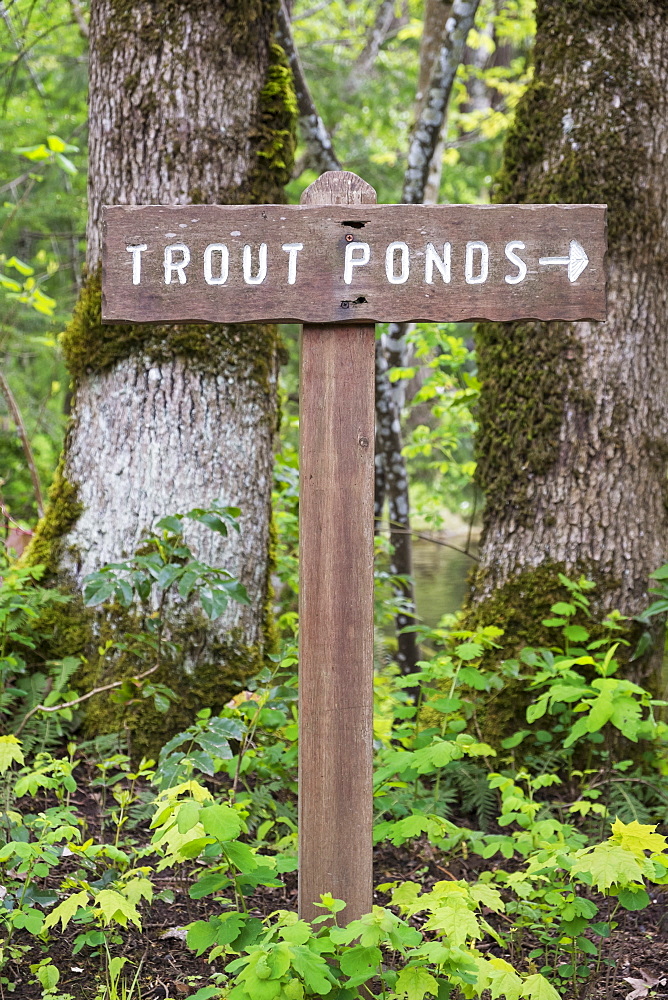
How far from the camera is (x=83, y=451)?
384 centimetres

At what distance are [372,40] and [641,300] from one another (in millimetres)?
6794

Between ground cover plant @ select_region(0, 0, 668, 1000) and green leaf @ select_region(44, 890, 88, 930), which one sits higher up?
ground cover plant @ select_region(0, 0, 668, 1000)

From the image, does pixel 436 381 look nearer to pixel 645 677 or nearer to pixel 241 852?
pixel 645 677

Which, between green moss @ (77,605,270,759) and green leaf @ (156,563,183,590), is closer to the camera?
green leaf @ (156,563,183,590)

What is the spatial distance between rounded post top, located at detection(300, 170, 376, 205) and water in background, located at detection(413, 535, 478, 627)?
199 inches

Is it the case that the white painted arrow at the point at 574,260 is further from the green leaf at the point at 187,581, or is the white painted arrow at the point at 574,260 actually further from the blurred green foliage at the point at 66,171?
the blurred green foliage at the point at 66,171

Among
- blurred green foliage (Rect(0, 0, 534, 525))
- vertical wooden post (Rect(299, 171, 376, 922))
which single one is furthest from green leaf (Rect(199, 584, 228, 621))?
blurred green foliage (Rect(0, 0, 534, 525))

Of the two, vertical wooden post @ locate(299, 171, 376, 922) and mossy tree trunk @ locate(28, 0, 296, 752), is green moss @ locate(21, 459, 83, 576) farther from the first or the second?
vertical wooden post @ locate(299, 171, 376, 922)

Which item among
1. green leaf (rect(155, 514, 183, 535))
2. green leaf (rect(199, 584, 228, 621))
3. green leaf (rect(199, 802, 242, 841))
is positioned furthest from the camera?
green leaf (rect(155, 514, 183, 535))

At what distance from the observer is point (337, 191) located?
2215mm

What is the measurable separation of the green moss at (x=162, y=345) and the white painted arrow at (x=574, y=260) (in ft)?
5.77

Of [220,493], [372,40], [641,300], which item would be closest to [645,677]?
[641,300]

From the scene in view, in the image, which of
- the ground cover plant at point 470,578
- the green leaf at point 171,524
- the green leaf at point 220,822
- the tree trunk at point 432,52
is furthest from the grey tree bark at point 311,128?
the green leaf at point 220,822

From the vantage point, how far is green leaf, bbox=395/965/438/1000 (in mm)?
1969
